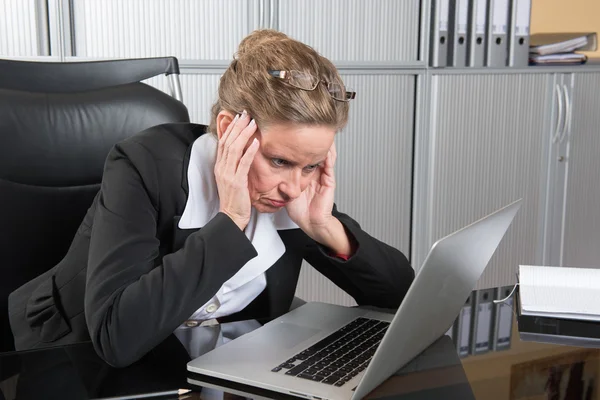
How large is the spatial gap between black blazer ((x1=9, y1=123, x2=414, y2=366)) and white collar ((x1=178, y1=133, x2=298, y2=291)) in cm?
2

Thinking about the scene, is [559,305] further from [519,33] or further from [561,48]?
[561,48]

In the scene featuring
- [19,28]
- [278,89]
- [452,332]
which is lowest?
[452,332]

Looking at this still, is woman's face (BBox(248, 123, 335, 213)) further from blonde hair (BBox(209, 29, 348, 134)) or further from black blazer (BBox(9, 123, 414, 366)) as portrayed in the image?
black blazer (BBox(9, 123, 414, 366))

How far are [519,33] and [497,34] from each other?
0.09 m

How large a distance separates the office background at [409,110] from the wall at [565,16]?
3 centimetres

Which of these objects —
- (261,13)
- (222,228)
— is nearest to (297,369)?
(222,228)

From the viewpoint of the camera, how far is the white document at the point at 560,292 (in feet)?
3.84

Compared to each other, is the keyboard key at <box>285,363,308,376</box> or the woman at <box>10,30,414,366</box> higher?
the woman at <box>10,30,414,366</box>

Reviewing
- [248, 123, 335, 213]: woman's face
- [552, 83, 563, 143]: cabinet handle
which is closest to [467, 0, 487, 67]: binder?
[552, 83, 563, 143]: cabinet handle

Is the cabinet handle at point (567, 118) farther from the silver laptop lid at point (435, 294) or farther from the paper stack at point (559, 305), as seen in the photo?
the silver laptop lid at point (435, 294)

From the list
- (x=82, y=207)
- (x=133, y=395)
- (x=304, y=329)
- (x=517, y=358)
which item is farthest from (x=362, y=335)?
(x=82, y=207)

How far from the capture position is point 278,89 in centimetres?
120

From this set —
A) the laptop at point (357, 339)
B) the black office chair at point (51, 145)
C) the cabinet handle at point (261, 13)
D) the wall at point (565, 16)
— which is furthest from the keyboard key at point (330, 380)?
the wall at point (565, 16)

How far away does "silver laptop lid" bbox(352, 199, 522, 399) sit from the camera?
0.84 meters
